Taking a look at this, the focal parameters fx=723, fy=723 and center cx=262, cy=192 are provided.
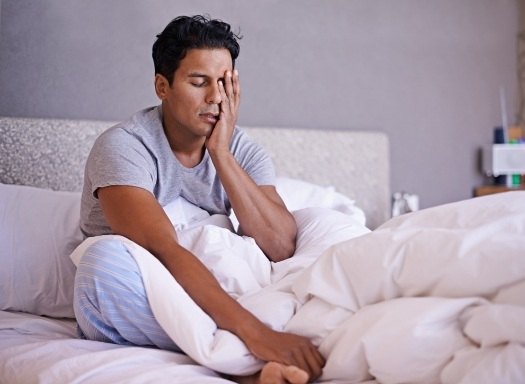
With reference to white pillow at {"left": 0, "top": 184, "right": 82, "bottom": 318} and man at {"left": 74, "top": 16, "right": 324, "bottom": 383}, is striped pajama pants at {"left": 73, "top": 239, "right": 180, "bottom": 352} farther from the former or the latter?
white pillow at {"left": 0, "top": 184, "right": 82, "bottom": 318}

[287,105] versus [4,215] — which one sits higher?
[287,105]

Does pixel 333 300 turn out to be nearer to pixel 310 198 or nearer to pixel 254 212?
pixel 254 212

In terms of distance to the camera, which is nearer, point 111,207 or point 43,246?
point 111,207

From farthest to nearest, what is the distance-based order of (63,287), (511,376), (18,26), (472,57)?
1. (472,57)
2. (18,26)
3. (63,287)
4. (511,376)

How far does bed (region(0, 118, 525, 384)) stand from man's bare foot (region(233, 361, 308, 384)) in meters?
0.05

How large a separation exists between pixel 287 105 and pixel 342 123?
0.33 m

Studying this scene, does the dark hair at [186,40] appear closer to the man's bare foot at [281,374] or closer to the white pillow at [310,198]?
the white pillow at [310,198]

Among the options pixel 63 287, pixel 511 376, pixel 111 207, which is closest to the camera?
pixel 511 376

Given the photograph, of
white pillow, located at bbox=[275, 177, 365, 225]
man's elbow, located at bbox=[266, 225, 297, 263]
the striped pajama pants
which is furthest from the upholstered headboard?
the striped pajama pants

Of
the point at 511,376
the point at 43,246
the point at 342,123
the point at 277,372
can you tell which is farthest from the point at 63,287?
the point at 342,123

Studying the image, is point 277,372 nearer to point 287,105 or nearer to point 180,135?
point 180,135

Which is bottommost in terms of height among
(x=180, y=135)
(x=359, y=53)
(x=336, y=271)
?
(x=336, y=271)

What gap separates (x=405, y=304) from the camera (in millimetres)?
1159

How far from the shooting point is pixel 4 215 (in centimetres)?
215
